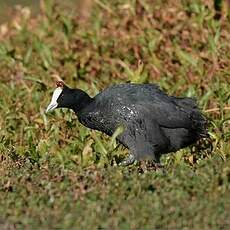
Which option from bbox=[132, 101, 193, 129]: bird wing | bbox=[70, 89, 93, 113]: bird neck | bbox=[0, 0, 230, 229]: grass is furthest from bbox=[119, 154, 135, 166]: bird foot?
bbox=[70, 89, 93, 113]: bird neck

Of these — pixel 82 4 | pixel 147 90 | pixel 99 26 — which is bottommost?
pixel 82 4

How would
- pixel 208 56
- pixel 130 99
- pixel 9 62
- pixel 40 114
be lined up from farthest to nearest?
1. pixel 9 62
2. pixel 208 56
3. pixel 40 114
4. pixel 130 99

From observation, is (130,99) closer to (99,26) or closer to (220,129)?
(220,129)

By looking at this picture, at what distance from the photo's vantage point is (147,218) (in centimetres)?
615

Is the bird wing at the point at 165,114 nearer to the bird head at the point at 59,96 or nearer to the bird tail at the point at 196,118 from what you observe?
the bird tail at the point at 196,118

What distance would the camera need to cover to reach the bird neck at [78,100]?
820 centimetres

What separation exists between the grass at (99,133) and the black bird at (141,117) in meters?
0.18

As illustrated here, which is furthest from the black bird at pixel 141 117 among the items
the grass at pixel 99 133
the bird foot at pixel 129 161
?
the grass at pixel 99 133

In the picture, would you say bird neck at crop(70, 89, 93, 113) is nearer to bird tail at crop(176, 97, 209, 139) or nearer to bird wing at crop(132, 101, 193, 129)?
bird wing at crop(132, 101, 193, 129)

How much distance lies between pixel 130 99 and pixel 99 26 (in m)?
3.78

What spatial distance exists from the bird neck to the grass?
0.31m

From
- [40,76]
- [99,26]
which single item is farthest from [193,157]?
[99,26]

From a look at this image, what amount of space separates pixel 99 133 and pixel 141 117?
85 cm

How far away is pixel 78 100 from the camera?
822 cm
